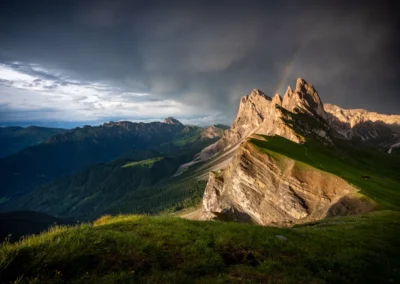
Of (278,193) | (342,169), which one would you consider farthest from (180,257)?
(342,169)

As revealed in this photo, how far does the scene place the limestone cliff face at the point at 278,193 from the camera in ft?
225

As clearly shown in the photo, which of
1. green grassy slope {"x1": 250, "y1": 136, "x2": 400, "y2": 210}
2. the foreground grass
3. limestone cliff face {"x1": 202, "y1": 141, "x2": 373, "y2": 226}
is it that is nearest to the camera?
the foreground grass

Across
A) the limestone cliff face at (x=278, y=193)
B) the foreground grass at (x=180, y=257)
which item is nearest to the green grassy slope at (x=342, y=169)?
the limestone cliff face at (x=278, y=193)

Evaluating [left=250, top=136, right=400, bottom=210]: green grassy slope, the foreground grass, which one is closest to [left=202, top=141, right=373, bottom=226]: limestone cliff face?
[left=250, top=136, right=400, bottom=210]: green grassy slope

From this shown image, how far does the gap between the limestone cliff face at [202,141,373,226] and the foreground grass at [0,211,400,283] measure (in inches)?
1713

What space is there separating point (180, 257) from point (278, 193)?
3170 inches

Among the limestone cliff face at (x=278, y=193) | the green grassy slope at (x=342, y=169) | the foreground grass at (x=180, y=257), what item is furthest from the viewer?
the limestone cliff face at (x=278, y=193)

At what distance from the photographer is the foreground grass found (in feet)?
35.5

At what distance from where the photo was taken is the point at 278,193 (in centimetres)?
8806

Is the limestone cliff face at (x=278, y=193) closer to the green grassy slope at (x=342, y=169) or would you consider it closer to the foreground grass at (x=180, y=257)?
the green grassy slope at (x=342, y=169)

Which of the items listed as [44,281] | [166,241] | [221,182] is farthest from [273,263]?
[221,182]

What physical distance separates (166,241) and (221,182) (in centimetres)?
12067

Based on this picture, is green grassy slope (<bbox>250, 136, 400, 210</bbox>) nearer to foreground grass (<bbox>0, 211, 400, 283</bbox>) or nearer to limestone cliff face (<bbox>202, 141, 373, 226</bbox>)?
limestone cliff face (<bbox>202, 141, 373, 226</bbox>)

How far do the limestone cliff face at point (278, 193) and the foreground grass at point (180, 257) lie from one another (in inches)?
1713
